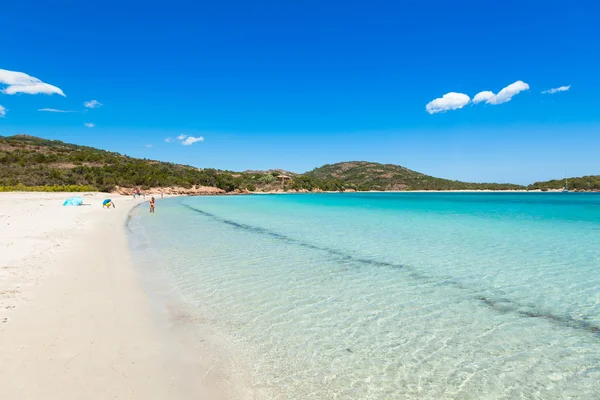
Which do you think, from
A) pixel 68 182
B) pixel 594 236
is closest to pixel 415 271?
pixel 594 236

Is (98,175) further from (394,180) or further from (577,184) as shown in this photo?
(577,184)

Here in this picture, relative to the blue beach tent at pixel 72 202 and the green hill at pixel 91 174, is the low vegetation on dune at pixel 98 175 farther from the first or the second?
the blue beach tent at pixel 72 202

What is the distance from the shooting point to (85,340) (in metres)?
4.19

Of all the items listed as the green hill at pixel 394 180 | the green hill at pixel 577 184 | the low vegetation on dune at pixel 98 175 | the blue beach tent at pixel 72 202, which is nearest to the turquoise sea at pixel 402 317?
the blue beach tent at pixel 72 202

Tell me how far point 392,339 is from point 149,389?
3051mm

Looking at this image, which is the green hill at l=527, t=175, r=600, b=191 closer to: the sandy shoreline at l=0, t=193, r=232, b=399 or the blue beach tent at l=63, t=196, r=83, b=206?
the blue beach tent at l=63, t=196, r=83, b=206

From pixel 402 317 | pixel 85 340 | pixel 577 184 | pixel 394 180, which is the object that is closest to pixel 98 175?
pixel 85 340

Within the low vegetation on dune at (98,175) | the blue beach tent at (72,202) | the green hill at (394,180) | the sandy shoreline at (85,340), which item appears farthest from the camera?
the green hill at (394,180)

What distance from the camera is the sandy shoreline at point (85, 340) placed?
Answer: 321 centimetres

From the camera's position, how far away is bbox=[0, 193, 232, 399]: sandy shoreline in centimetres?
321

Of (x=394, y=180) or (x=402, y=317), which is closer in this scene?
(x=402, y=317)

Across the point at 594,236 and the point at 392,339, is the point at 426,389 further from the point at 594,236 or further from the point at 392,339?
the point at 594,236

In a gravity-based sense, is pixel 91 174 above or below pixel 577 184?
below

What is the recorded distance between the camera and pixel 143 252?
1093cm
